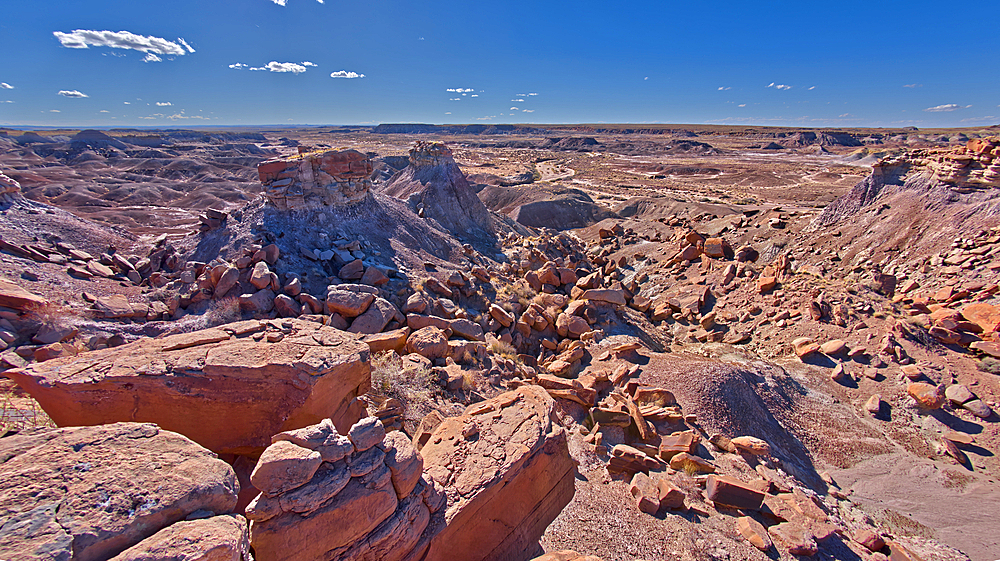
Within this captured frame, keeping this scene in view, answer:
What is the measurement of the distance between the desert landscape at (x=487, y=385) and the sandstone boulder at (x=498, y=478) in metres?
0.03

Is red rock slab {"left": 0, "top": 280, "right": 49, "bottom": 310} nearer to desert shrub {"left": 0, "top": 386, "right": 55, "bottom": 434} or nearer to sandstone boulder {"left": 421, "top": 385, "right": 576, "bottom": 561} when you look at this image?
desert shrub {"left": 0, "top": 386, "right": 55, "bottom": 434}

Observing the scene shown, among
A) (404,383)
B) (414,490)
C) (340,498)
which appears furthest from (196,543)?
(404,383)

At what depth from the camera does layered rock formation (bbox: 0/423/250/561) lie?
2168 mm

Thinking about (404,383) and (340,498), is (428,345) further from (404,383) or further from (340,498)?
(340,498)

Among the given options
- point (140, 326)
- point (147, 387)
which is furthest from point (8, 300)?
point (147, 387)

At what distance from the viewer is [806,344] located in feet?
38.6

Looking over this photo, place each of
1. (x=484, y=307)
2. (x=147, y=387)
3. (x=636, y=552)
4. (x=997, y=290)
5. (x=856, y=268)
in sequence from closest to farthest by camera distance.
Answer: (x=147, y=387), (x=636, y=552), (x=997, y=290), (x=484, y=307), (x=856, y=268)

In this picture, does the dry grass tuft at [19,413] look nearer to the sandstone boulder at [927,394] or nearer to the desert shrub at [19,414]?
the desert shrub at [19,414]

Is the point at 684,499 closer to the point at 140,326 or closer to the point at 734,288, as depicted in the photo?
the point at 140,326

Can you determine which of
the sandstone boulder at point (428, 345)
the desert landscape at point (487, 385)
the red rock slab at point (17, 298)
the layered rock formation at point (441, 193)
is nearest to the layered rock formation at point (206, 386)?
the desert landscape at point (487, 385)

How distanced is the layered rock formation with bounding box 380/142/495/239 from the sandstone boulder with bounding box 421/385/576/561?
51.3 feet

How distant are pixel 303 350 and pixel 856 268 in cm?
1987

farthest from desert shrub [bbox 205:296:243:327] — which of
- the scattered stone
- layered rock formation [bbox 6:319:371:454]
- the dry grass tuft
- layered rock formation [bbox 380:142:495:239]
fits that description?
layered rock formation [bbox 380:142:495:239]

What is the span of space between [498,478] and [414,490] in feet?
3.04
